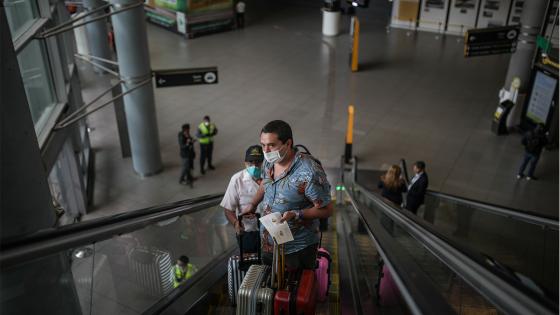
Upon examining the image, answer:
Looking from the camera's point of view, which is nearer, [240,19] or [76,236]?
[76,236]

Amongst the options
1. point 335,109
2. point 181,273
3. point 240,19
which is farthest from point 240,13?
point 181,273

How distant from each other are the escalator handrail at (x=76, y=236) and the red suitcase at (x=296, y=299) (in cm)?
104

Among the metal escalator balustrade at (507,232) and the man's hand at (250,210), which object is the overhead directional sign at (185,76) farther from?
the man's hand at (250,210)

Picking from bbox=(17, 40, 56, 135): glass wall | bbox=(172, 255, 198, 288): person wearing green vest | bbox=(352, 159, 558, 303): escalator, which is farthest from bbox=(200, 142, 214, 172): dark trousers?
bbox=(172, 255, 198, 288): person wearing green vest

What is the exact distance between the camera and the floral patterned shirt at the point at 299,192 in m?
3.72

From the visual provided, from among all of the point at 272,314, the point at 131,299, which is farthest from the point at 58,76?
the point at 272,314

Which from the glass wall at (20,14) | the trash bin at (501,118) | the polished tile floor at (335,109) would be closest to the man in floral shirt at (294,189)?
the glass wall at (20,14)

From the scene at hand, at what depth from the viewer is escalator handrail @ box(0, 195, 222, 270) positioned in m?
2.26

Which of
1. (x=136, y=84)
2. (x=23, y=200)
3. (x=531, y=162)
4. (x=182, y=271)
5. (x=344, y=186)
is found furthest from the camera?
(x=531, y=162)

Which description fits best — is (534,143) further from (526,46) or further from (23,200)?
(23,200)

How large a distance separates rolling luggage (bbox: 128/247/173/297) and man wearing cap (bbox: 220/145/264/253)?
733 millimetres

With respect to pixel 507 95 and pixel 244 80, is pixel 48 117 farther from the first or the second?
pixel 507 95

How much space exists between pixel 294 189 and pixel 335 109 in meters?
12.0

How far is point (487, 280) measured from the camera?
2176mm
